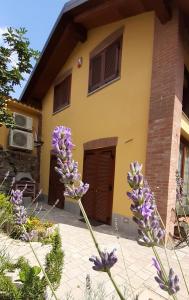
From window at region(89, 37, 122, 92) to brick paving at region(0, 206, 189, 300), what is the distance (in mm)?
4907

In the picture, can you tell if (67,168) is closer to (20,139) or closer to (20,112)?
(20,139)

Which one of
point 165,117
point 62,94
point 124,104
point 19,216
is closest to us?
point 19,216

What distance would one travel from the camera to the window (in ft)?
28.0

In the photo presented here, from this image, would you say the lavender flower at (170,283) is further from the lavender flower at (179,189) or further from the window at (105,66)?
the window at (105,66)

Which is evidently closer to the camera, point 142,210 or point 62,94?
point 142,210

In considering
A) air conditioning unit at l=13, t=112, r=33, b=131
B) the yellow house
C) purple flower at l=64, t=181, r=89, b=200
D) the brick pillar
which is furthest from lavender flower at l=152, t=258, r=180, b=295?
air conditioning unit at l=13, t=112, r=33, b=131

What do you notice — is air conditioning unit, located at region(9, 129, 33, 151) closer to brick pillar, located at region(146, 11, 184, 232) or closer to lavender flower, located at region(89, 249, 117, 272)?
brick pillar, located at region(146, 11, 184, 232)

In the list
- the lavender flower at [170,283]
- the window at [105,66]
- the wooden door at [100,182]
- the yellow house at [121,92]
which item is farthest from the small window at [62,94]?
the lavender flower at [170,283]

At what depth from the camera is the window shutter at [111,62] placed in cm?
852

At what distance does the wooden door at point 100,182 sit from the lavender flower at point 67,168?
665 cm

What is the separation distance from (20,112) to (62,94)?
7.38 feet

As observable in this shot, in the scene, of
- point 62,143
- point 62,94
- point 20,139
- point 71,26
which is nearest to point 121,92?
point 71,26

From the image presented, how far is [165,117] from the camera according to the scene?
6359 mm

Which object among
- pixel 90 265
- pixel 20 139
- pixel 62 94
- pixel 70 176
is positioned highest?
pixel 62 94
